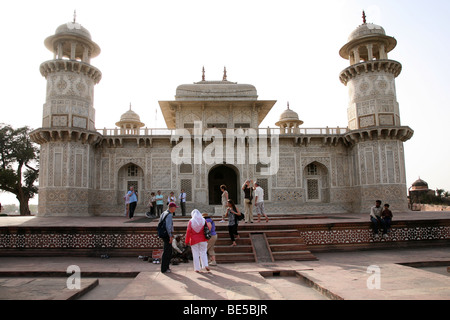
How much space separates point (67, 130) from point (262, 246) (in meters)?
14.3

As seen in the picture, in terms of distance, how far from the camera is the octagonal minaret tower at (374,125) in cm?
1944

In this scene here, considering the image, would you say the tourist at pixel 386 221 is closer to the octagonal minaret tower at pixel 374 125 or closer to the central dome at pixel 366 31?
the octagonal minaret tower at pixel 374 125

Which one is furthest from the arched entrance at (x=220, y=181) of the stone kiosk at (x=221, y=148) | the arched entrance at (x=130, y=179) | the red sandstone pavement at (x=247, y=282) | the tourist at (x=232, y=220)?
the red sandstone pavement at (x=247, y=282)

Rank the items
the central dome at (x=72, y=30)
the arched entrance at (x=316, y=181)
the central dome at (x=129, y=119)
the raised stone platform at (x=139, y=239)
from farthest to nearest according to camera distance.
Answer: the central dome at (x=129, y=119) < the arched entrance at (x=316, y=181) < the central dome at (x=72, y=30) < the raised stone platform at (x=139, y=239)

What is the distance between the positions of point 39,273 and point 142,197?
46.1 feet

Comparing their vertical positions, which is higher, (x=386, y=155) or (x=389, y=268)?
(x=386, y=155)

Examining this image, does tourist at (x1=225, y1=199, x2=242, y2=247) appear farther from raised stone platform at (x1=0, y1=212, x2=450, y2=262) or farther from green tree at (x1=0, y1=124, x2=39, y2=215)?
green tree at (x1=0, y1=124, x2=39, y2=215)

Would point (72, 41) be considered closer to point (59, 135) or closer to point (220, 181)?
point (59, 135)

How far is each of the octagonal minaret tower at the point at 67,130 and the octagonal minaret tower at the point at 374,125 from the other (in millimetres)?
16327

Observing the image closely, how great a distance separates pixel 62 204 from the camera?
18.1 metres

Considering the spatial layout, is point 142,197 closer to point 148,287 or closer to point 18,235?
point 18,235

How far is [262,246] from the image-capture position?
910 centimetres

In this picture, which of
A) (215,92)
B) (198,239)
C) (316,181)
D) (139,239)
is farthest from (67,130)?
(316,181)
